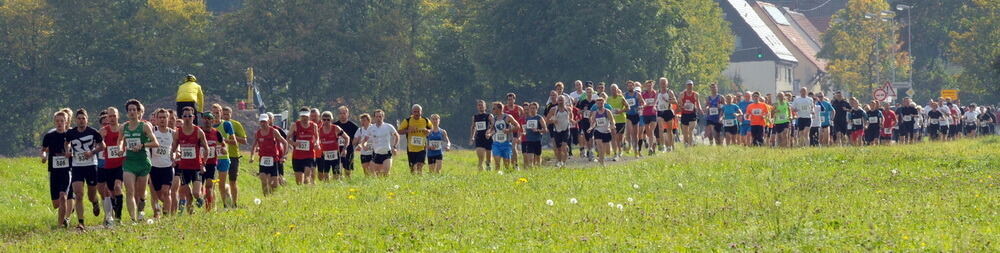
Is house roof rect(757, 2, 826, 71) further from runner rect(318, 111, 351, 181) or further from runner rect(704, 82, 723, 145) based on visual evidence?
runner rect(318, 111, 351, 181)

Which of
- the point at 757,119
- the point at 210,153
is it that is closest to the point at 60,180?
the point at 210,153

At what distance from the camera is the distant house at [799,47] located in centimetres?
12212

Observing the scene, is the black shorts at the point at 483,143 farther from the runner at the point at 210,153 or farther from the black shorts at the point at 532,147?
the runner at the point at 210,153

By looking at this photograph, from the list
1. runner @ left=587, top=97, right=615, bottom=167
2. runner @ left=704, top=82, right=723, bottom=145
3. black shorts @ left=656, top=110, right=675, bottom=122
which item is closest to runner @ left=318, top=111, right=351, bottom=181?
runner @ left=587, top=97, right=615, bottom=167

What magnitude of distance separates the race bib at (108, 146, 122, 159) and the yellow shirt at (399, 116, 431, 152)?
311 inches

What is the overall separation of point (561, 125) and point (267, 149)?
6.82 metres

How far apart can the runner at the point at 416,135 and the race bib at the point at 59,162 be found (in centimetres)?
823

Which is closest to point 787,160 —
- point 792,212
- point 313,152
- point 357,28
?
point 313,152

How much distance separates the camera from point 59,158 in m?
20.4

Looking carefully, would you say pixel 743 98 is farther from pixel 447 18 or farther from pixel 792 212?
pixel 447 18

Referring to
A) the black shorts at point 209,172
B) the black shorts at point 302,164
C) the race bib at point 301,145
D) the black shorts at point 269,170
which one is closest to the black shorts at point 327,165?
the black shorts at point 302,164

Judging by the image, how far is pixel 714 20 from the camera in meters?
87.2

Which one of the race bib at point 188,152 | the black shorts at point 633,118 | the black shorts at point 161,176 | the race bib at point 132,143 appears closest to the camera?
the race bib at point 132,143

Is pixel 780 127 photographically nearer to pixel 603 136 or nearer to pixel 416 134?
pixel 603 136
